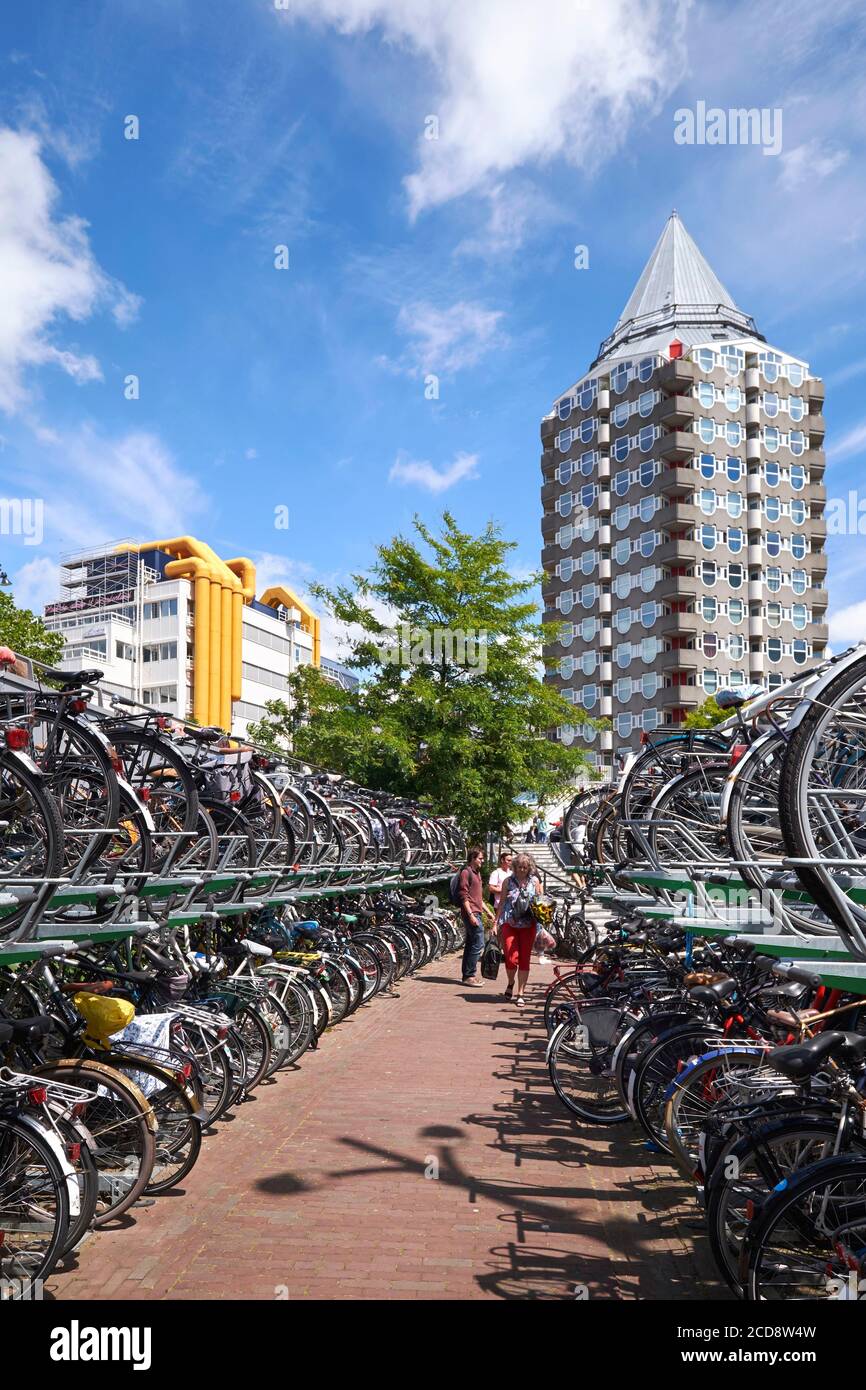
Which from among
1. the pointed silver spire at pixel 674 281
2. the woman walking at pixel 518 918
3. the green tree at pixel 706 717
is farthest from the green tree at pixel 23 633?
the pointed silver spire at pixel 674 281

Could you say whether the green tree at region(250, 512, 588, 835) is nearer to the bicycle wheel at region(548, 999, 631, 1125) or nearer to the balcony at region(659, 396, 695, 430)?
the bicycle wheel at region(548, 999, 631, 1125)

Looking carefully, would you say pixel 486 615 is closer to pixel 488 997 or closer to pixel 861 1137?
pixel 488 997

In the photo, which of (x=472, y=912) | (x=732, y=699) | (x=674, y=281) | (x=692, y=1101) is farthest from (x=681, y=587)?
(x=692, y=1101)

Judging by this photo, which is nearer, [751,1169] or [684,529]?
[751,1169]

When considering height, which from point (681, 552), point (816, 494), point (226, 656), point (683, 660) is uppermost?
point (816, 494)

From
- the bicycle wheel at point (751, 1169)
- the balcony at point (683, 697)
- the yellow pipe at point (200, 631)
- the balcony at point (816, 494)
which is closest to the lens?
the bicycle wheel at point (751, 1169)

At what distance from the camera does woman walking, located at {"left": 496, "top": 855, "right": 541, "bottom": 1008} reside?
13.0 meters

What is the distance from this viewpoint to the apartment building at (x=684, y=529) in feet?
186

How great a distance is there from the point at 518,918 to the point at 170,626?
47.0 meters

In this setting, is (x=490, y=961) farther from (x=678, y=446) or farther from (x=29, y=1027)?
(x=678, y=446)

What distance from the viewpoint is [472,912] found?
15.1 metres

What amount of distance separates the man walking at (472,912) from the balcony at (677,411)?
45.7m

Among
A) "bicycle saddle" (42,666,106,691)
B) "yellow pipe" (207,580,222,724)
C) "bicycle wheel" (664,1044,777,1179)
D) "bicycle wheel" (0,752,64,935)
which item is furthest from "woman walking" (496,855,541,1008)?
"yellow pipe" (207,580,222,724)

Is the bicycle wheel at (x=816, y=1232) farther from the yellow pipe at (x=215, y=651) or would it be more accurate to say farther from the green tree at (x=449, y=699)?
the yellow pipe at (x=215, y=651)
